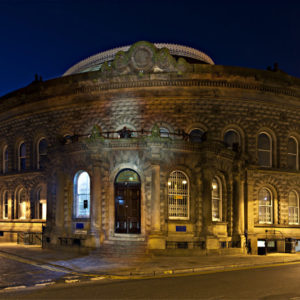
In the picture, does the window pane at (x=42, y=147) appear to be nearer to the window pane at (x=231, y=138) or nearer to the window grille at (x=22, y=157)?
the window grille at (x=22, y=157)

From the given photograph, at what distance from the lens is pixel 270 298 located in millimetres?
10742

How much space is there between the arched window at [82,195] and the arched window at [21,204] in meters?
8.27

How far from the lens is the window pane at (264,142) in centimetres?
2684

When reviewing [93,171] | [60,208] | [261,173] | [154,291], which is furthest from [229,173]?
[154,291]

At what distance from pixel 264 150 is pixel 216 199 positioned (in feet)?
19.0

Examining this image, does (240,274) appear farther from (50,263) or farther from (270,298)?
(50,263)

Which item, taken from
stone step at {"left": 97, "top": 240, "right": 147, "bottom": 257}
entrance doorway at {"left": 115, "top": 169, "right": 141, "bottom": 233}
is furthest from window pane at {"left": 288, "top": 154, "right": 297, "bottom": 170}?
stone step at {"left": 97, "top": 240, "right": 147, "bottom": 257}

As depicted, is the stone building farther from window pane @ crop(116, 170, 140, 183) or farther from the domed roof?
the domed roof

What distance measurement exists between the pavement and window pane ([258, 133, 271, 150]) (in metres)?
8.21

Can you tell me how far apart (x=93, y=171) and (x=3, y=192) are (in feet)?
43.2

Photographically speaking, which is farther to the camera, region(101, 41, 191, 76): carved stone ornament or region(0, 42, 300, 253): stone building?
region(101, 41, 191, 76): carved stone ornament

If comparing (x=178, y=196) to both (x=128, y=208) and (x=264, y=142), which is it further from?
(x=264, y=142)

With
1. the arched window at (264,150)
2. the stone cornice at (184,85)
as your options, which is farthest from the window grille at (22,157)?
the arched window at (264,150)

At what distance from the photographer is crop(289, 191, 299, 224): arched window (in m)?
27.0
